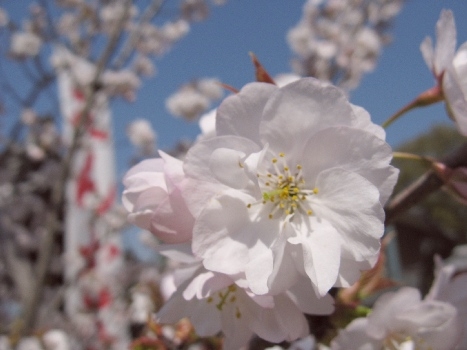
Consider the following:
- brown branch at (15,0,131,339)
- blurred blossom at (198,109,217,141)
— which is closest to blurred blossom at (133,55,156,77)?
brown branch at (15,0,131,339)

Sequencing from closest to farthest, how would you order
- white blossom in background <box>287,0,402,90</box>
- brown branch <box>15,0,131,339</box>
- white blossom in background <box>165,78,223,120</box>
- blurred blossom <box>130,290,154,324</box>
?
blurred blossom <box>130,290,154,324</box> < brown branch <box>15,0,131,339</box> < white blossom in background <box>287,0,402,90</box> < white blossom in background <box>165,78,223,120</box>

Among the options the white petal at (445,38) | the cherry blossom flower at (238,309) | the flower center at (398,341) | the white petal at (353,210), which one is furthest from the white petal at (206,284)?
the white petal at (445,38)

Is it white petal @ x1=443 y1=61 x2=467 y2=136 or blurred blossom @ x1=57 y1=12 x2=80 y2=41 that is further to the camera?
blurred blossom @ x1=57 y1=12 x2=80 y2=41

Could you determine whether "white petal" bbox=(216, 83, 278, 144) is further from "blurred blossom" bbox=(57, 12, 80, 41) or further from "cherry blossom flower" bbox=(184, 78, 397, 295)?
"blurred blossom" bbox=(57, 12, 80, 41)

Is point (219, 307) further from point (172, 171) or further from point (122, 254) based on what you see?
point (122, 254)

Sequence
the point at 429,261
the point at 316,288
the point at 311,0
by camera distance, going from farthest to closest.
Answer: the point at 311,0, the point at 429,261, the point at 316,288

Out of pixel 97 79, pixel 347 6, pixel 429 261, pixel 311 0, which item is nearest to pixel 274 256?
pixel 97 79
